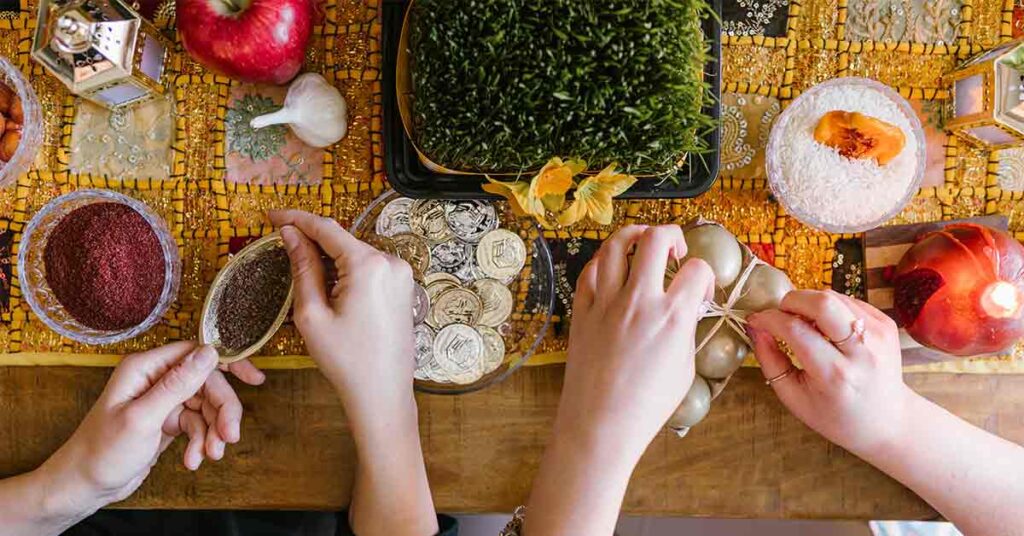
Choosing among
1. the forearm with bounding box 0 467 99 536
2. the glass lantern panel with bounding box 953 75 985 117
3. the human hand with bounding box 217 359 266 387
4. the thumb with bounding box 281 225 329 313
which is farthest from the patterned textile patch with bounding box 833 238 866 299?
the forearm with bounding box 0 467 99 536

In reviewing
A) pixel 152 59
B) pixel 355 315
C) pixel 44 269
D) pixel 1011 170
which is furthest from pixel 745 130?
pixel 44 269

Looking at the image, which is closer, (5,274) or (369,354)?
(369,354)

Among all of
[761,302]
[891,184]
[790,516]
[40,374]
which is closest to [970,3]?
[891,184]

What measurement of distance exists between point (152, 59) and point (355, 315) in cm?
44

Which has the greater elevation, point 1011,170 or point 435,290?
point 1011,170

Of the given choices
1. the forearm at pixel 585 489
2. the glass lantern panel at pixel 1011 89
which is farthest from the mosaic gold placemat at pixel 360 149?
the forearm at pixel 585 489

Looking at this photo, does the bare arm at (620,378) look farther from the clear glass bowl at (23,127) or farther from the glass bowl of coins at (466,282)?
the clear glass bowl at (23,127)

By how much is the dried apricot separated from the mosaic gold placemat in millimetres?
89

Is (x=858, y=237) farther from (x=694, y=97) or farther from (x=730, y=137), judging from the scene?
(x=694, y=97)

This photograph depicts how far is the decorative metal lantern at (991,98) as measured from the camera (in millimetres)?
915

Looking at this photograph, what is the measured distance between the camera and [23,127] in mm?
991

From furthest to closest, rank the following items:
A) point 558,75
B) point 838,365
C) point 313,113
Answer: point 313,113
point 838,365
point 558,75

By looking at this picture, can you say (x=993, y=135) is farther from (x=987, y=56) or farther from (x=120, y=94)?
(x=120, y=94)

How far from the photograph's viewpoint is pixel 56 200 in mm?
959
